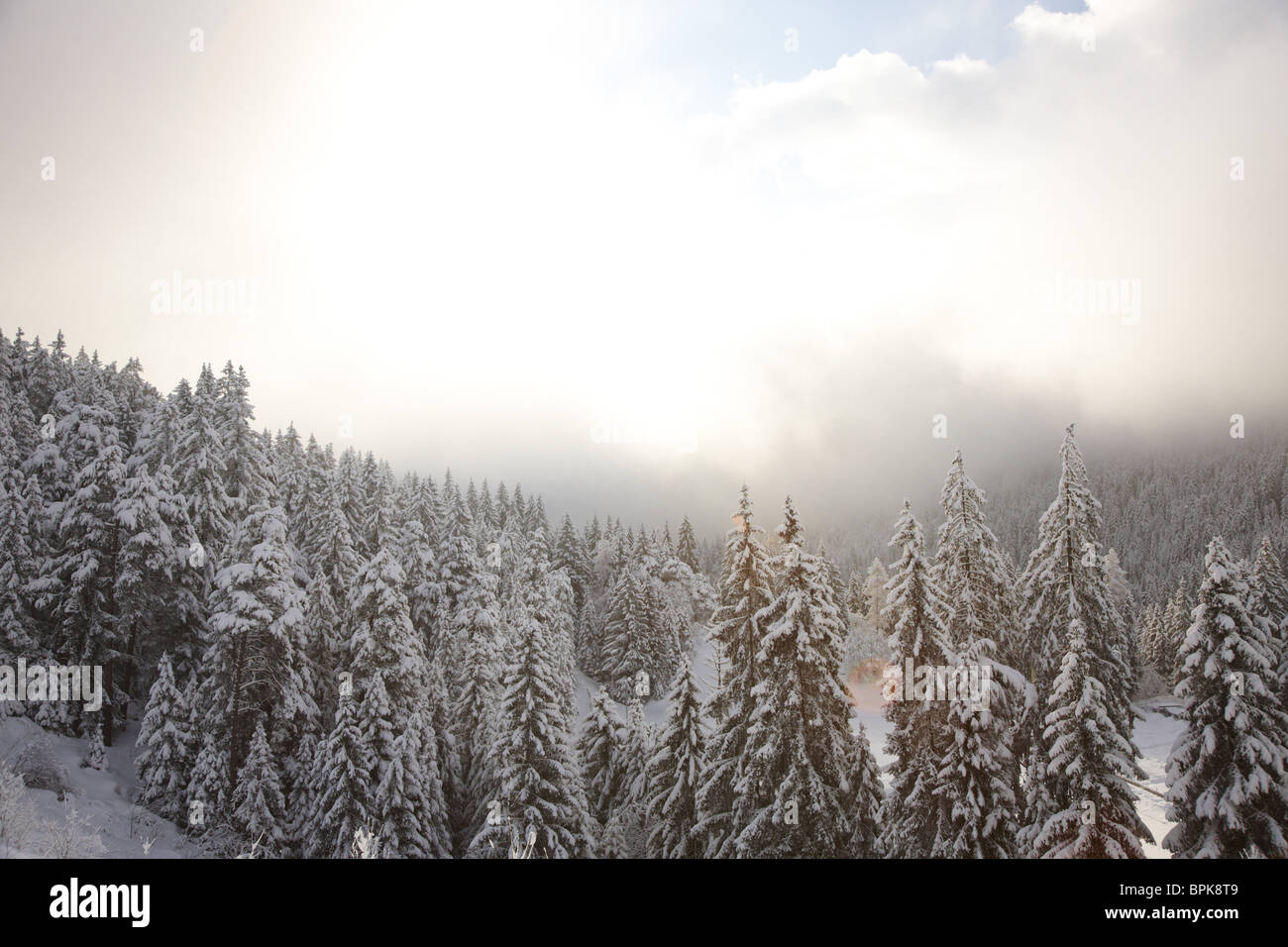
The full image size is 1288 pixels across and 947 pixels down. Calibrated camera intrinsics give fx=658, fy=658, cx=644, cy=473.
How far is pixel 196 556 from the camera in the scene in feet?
118

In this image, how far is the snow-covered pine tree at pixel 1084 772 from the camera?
780 inches

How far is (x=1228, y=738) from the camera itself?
19141 mm

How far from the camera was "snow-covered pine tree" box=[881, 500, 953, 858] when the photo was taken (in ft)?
72.7

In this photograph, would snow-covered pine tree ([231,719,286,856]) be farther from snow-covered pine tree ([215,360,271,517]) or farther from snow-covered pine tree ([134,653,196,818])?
snow-covered pine tree ([215,360,271,517])

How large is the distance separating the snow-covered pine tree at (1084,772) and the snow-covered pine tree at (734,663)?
947cm

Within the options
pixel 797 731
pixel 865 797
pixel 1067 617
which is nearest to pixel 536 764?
pixel 797 731

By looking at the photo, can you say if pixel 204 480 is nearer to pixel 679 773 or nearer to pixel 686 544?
pixel 679 773

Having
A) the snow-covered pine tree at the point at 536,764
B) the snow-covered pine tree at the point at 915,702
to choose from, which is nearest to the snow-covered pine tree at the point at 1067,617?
the snow-covered pine tree at the point at 915,702

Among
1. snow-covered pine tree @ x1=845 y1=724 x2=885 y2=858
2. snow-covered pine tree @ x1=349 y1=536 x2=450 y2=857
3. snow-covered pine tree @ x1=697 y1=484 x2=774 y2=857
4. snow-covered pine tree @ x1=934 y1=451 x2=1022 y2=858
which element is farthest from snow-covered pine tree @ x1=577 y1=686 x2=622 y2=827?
snow-covered pine tree @ x1=934 y1=451 x2=1022 y2=858

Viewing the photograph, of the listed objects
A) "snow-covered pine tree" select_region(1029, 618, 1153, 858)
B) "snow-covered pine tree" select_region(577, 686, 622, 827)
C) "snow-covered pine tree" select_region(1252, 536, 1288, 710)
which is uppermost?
"snow-covered pine tree" select_region(1252, 536, 1288, 710)

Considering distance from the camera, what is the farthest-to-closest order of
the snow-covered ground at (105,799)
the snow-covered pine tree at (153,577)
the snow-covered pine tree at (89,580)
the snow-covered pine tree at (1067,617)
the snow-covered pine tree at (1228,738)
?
the snow-covered pine tree at (153,577) → the snow-covered pine tree at (89,580) → the snow-covered ground at (105,799) → the snow-covered pine tree at (1067,617) → the snow-covered pine tree at (1228,738)

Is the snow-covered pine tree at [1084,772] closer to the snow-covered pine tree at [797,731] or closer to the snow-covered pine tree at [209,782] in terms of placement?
the snow-covered pine tree at [797,731]

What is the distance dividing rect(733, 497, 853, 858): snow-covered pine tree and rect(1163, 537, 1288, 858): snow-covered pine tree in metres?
9.79

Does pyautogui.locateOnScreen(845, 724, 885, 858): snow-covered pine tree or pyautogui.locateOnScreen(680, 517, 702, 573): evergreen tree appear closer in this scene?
pyautogui.locateOnScreen(845, 724, 885, 858): snow-covered pine tree
